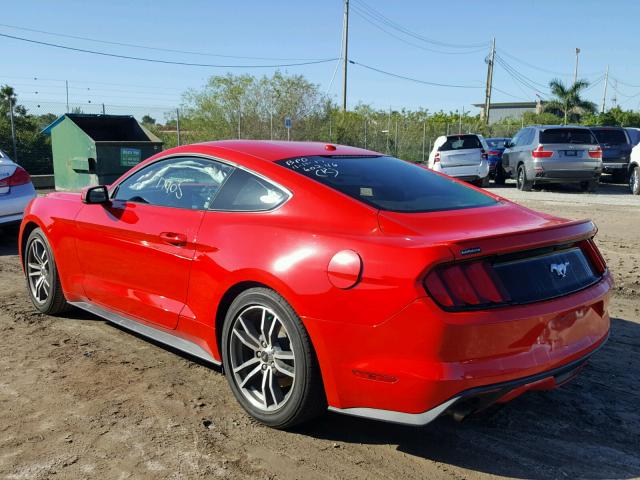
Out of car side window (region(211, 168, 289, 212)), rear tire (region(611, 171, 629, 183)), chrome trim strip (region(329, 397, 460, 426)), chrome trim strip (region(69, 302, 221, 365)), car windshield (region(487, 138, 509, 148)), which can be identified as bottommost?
chrome trim strip (region(69, 302, 221, 365))

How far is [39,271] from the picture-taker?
5.29 metres

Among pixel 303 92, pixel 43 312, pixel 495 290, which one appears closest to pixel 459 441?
pixel 495 290

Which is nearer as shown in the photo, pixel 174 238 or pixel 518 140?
pixel 174 238

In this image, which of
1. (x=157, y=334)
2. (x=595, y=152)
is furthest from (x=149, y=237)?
(x=595, y=152)

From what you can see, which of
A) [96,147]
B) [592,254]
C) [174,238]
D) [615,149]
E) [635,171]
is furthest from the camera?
[615,149]

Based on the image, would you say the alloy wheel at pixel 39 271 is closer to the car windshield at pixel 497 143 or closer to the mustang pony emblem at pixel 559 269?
the mustang pony emblem at pixel 559 269

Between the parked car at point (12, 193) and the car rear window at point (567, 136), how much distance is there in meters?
11.8

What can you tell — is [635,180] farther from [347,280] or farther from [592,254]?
[347,280]

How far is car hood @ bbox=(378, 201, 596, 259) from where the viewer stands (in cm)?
278

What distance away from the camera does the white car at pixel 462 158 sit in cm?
1753

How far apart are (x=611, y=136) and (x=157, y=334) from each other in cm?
1660

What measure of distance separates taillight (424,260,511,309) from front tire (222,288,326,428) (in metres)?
0.71

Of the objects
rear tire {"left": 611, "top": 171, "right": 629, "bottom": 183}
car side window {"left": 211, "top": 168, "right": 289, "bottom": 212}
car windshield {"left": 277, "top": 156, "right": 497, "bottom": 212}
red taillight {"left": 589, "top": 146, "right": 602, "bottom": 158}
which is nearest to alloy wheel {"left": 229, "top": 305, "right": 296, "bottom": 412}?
car side window {"left": 211, "top": 168, "right": 289, "bottom": 212}

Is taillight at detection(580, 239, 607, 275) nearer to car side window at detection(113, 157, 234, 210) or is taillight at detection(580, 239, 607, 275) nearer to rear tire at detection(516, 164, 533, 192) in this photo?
car side window at detection(113, 157, 234, 210)
